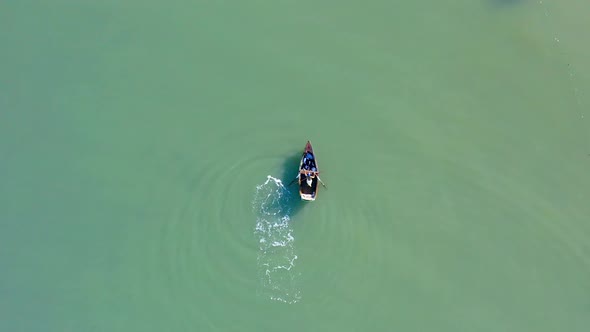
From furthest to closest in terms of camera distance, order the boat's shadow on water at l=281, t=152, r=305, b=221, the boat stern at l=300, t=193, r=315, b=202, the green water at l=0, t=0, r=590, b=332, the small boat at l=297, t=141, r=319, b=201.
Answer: the boat's shadow on water at l=281, t=152, r=305, b=221 < the small boat at l=297, t=141, r=319, b=201 < the boat stern at l=300, t=193, r=315, b=202 < the green water at l=0, t=0, r=590, b=332

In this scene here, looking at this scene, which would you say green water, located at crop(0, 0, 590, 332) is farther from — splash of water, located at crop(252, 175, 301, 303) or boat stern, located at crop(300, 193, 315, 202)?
boat stern, located at crop(300, 193, 315, 202)

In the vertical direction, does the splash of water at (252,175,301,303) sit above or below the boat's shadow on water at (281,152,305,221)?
below

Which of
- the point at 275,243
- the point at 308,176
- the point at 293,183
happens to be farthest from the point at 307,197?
the point at 275,243

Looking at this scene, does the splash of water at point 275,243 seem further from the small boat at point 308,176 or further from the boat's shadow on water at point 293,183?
the small boat at point 308,176

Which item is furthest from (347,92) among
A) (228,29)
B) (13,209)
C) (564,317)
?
(13,209)

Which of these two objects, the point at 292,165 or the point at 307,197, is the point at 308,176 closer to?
the point at 307,197

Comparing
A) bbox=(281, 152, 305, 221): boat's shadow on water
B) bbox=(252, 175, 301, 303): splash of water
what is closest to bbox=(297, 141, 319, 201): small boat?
bbox=(281, 152, 305, 221): boat's shadow on water
